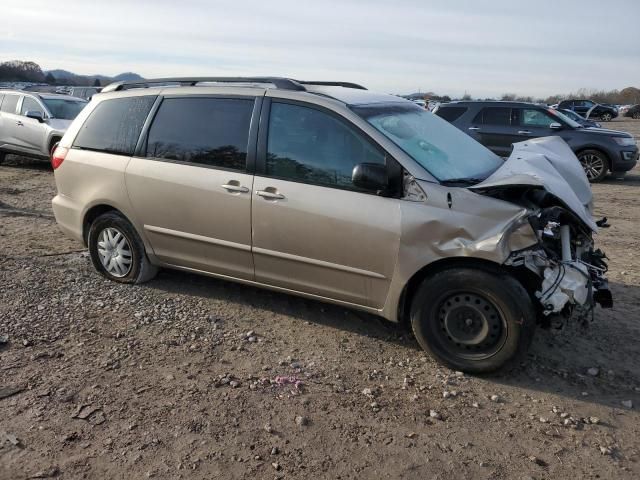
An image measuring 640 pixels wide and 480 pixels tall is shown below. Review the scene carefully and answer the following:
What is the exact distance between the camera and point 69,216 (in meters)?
5.39

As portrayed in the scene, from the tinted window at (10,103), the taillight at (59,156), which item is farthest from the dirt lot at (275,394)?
the tinted window at (10,103)

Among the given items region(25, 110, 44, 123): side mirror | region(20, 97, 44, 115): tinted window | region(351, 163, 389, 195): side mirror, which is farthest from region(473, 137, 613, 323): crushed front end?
region(20, 97, 44, 115): tinted window

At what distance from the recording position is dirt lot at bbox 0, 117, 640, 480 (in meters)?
2.88

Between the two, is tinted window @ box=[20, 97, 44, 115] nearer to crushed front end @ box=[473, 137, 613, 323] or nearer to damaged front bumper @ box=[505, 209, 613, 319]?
crushed front end @ box=[473, 137, 613, 323]

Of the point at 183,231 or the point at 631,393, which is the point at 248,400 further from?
the point at 631,393

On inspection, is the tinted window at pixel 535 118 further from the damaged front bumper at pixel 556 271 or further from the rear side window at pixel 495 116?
the damaged front bumper at pixel 556 271

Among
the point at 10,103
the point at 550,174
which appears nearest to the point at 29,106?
the point at 10,103

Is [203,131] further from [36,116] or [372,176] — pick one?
[36,116]

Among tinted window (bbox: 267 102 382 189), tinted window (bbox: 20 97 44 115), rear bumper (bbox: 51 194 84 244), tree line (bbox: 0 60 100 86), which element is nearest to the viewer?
tinted window (bbox: 267 102 382 189)

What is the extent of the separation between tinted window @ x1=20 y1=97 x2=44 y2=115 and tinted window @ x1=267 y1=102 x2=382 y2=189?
1045 cm

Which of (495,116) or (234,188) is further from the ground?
(495,116)

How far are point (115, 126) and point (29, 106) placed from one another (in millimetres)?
9244

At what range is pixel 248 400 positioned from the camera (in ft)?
11.2

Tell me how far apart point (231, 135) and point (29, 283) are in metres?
2.49
